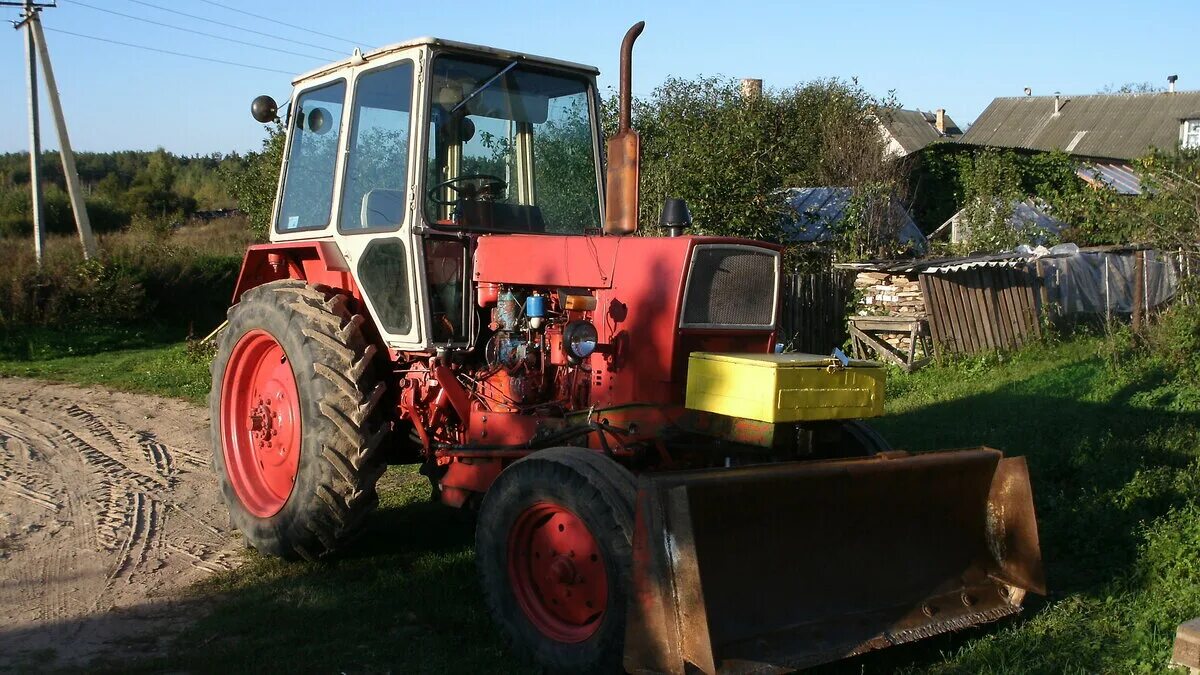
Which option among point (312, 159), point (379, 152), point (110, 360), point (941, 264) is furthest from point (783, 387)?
point (110, 360)

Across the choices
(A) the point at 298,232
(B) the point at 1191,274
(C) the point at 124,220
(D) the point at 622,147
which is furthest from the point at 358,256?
(C) the point at 124,220

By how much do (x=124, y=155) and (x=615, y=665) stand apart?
185 ft

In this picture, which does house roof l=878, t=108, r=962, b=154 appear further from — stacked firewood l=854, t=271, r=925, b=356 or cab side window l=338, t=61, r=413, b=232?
cab side window l=338, t=61, r=413, b=232

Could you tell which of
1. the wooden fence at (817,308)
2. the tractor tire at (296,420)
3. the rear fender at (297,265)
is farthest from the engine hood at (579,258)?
the wooden fence at (817,308)

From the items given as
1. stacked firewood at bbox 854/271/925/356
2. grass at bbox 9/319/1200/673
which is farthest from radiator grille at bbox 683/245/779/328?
stacked firewood at bbox 854/271/925/356

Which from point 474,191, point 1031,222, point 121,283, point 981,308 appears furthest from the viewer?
point 1031,222

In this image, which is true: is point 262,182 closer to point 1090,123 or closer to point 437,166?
point 437,166

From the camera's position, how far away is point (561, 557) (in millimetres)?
4457

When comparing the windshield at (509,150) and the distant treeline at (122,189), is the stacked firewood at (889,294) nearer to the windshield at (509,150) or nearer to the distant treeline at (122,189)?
the windshield at (509,150)

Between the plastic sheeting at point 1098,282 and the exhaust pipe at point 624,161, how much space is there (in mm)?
10896

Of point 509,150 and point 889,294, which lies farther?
point 889,294

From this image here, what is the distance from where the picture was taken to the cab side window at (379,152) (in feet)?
19.1

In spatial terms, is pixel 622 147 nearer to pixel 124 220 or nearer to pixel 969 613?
pixel 969 613

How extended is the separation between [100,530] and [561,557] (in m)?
3.83
